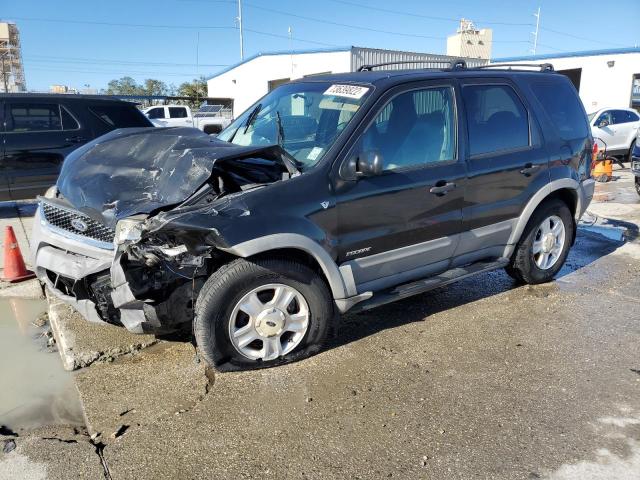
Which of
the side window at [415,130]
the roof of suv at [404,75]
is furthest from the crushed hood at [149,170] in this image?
the roof of suv at [404,75]

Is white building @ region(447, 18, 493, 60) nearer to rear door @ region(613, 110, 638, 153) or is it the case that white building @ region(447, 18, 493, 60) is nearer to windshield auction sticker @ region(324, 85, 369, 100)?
rear door @ region(613, 110, 638, 153)

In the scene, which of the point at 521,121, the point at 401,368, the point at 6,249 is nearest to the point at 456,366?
the point at 401,368

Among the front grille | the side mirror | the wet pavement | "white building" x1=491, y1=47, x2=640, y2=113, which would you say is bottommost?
the wet pavement

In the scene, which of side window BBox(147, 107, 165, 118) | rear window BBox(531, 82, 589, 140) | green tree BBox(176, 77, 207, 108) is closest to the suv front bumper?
rear window BBox(531, 82, 589, 140)

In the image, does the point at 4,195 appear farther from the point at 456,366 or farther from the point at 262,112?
the point at 456,366

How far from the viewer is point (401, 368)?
3545mm

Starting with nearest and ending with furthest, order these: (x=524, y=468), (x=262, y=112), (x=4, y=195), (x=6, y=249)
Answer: (x=524, y=468), (x=262, y=112), (x=6, y=249), (x=4, y=195)

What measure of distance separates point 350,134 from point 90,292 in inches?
78.9

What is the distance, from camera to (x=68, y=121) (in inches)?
307

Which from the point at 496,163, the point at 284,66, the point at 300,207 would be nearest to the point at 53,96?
the point at 300,207

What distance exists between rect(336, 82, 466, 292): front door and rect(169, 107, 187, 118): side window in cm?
2072

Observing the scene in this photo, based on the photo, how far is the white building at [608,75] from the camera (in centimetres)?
2180

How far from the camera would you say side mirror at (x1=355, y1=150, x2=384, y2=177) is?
133 inches

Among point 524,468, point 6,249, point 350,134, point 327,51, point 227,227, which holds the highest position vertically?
point 327,51
